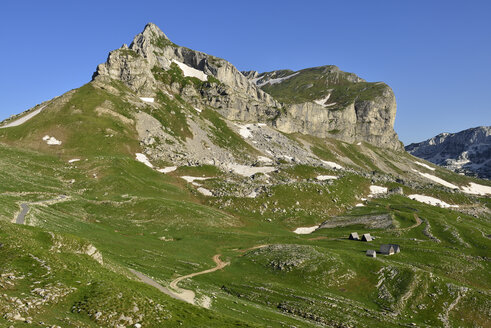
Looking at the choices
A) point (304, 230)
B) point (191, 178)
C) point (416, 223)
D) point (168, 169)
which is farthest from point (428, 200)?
point (168, 169)

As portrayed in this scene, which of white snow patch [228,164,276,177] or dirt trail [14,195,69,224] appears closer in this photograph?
dirt trail [14,195,69,224]

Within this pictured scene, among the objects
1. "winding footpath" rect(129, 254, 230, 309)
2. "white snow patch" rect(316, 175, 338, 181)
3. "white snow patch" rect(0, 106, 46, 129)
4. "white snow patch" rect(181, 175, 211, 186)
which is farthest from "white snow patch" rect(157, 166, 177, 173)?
"winding footpath" rect(129, 254, 230, 309)

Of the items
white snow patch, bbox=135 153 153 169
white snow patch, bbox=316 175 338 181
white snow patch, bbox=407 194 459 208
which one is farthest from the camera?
white snow patch, bbox=407 194 459 208

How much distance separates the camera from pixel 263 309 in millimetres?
48375

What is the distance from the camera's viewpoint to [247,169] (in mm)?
173375

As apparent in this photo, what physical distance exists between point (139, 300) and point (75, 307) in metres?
5.06

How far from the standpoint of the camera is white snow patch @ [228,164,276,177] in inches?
6614

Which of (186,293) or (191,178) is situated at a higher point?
(191,178)

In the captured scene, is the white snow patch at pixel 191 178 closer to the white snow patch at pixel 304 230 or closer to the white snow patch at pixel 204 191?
the white snow patch at pixel 204 191

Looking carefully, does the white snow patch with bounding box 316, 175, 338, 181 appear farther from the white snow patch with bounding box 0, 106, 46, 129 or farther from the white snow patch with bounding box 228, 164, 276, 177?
the white snow patch with bounding box 0, 106, 46, 129

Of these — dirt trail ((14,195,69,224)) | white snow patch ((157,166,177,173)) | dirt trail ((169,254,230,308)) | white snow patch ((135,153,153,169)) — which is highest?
white snow patch ((135,153,153,169))

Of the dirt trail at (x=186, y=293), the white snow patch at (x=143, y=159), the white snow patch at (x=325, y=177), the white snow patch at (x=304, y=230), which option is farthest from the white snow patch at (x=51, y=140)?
the white snow patch at (x=325, y=177)

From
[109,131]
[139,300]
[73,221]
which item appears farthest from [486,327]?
[109,131]

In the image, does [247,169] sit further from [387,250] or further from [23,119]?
[23,119]
